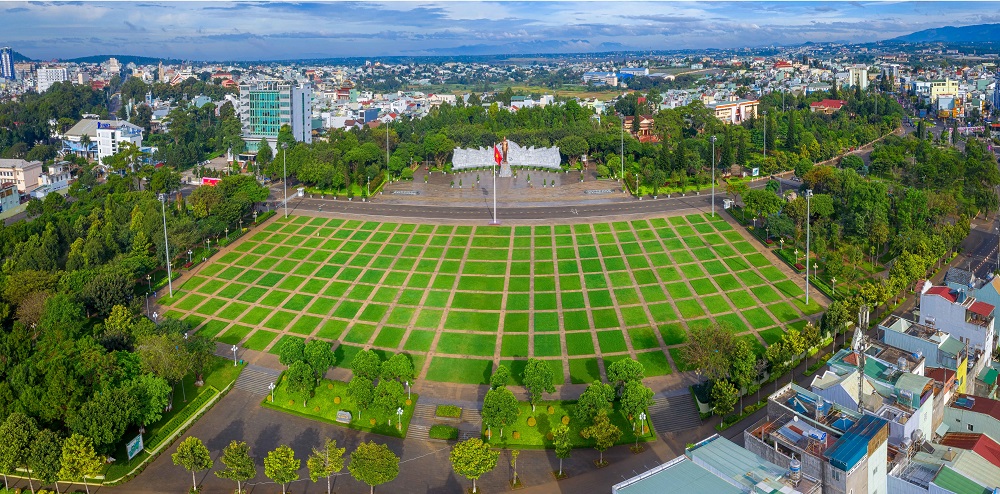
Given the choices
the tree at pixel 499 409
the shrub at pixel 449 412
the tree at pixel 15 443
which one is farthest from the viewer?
the shrub at pixel 449 412

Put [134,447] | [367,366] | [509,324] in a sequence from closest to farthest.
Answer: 1. [134,447]
2. [367,366]
3. [509,324]

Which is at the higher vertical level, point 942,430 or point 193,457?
point 942,430

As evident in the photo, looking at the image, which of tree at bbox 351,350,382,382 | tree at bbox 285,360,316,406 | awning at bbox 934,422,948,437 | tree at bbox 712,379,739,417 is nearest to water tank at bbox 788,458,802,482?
awning at bbox 934,422,948,437

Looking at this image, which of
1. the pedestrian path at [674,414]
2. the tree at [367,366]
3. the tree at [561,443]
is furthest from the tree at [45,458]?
the pedestrian path at [674,414]

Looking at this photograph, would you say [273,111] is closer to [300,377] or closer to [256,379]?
[256,379]

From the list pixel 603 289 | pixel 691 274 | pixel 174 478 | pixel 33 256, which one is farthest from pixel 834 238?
pixel 33 256

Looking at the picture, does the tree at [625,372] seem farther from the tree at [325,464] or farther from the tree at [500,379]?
the tree at [325,464]

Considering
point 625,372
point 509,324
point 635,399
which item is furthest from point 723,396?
point 509,324

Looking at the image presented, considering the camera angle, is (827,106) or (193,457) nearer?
(193,457)
